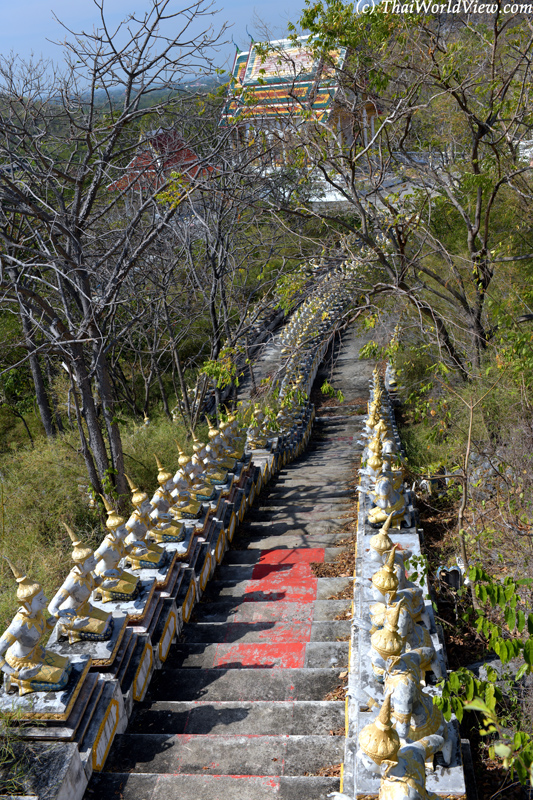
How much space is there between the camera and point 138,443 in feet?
37.9

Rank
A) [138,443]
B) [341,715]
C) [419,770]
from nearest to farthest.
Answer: [419,770], [341,715], [138,443]

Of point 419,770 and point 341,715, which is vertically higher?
point 419,770

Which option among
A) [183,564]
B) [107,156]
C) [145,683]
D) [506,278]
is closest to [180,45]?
[107,156]

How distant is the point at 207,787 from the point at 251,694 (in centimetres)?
111

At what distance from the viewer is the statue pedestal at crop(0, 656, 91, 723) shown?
4.26 meters

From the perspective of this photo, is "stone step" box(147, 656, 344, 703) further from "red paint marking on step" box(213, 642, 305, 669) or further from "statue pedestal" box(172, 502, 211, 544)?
"statue pedestal" box(172, 502, 211, 544)

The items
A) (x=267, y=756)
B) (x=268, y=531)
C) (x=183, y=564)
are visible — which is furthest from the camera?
(x=268, y=531)

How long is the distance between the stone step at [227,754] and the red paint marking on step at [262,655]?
0.99 metres

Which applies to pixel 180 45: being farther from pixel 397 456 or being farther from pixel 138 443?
pixel 138 443

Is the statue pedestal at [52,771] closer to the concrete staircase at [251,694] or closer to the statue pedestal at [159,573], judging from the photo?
the concrete staircase at [251,694]

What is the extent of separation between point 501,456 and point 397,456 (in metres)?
1.44

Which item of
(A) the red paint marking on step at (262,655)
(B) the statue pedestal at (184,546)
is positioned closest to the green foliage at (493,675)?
(A) the red paint marking on step at (262,655)

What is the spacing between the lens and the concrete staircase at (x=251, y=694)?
4230 millimetres

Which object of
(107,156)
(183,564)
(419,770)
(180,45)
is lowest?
(183,564)
